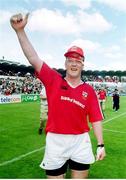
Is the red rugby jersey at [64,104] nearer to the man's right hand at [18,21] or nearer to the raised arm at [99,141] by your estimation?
the raised arm at [99,141]

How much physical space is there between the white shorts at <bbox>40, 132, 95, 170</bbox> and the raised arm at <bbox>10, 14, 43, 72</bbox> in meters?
0.91

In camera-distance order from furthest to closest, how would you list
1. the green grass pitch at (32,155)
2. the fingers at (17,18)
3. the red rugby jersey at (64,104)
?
1. the green grass pitch at (32,155)
2. the red rugby jersey at (64,104)
3. the fingers at (17,18)

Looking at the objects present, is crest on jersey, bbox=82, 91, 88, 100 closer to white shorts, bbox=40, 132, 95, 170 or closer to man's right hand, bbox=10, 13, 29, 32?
white shorts, bbox=40, 132, 95, 170

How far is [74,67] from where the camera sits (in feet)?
15.9

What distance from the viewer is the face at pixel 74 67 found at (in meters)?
4.83

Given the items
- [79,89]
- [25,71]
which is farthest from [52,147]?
[25,71]

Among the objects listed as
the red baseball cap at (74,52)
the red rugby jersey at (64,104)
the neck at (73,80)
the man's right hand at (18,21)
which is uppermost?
the man's right hand at (18,21)

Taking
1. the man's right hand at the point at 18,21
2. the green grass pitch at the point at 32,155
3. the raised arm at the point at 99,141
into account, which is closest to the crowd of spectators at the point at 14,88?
the green grass pitch at the point at 32,155

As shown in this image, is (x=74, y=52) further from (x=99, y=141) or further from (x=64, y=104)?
(x=99, y=141)

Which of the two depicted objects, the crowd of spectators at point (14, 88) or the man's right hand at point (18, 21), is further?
the crowd of spectators at point (14, 88)

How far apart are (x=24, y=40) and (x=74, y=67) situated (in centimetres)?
71

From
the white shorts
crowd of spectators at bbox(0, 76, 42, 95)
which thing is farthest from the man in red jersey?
crowd of spectators at bbox(0, 76, 42, 95)

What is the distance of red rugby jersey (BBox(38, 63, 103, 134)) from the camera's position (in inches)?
189

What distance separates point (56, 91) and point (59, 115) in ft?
1.00
